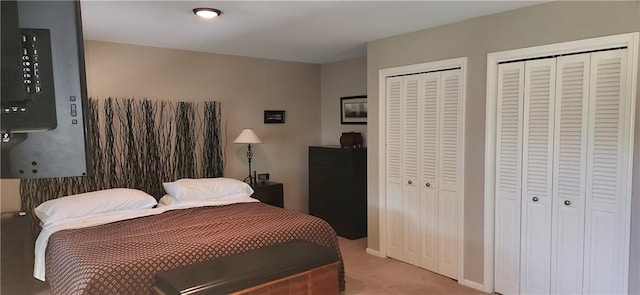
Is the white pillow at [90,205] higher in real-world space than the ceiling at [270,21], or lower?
lower

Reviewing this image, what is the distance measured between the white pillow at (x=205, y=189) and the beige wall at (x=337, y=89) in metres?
1.70

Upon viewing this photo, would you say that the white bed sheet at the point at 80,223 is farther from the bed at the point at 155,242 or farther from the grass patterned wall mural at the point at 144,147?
the grass patterned wall mural at the point at 144,147

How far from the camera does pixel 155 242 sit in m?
2.64

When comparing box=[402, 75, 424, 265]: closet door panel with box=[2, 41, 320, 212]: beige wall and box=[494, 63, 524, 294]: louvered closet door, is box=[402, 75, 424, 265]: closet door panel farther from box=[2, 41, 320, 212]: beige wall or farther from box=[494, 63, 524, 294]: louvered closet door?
box=[2, 41, 320, 212]: beige wall

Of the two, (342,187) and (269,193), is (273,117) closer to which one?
(269,193)

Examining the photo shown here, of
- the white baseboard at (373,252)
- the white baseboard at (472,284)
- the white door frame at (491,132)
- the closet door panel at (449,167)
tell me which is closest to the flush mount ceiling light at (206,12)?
the closet door panel at (449,167)

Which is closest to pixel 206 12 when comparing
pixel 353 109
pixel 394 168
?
pixel 394 168

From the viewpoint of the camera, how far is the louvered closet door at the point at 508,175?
9.70ft

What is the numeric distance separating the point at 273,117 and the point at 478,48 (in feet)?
8.94

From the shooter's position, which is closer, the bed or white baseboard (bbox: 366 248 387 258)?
the bed

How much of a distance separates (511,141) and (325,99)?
296 centimetres

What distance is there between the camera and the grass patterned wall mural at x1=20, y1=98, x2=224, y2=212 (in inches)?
149

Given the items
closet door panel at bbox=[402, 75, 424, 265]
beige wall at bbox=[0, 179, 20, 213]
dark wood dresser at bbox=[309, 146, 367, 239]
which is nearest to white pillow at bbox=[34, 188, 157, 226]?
beige wall at bbox=[0, 179, 20, 213]

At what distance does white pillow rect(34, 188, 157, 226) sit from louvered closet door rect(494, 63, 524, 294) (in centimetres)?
286
